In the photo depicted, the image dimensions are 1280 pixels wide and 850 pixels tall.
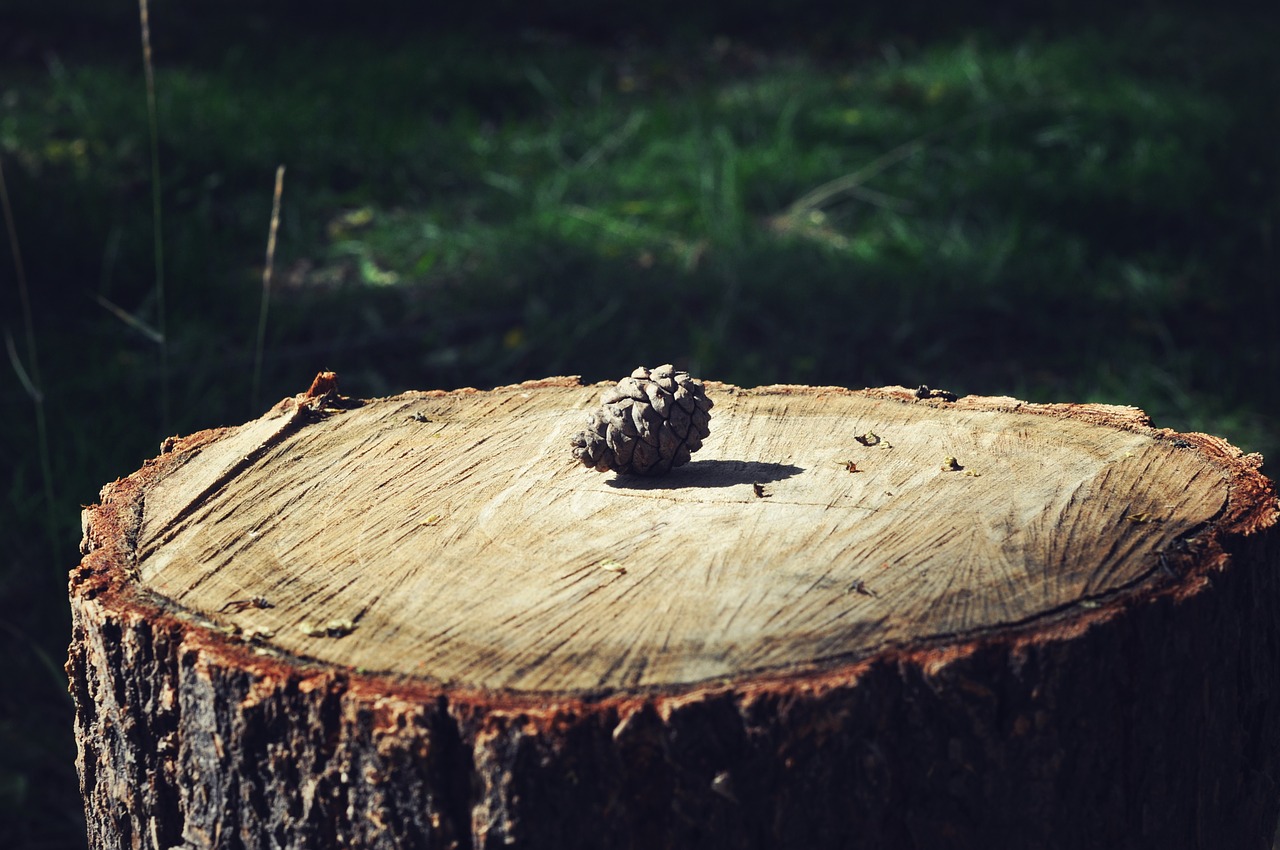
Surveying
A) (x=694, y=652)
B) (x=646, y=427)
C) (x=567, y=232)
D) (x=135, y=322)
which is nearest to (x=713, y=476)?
(x=646, y=427)

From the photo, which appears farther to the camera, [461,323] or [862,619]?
[461,323]

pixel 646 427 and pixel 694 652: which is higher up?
pixel 646 427

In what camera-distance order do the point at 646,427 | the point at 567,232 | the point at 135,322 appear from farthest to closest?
the point at 567,232, the point at 135,322, the point at 646,427

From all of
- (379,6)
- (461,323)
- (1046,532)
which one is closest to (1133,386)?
(461,323)

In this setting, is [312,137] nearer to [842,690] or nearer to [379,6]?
[379,6]

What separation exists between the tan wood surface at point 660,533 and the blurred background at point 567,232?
120 cm

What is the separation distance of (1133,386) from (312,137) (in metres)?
2.79

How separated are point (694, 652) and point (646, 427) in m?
0.41

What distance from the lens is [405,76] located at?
4.99 m

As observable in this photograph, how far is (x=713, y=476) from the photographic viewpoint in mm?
1604

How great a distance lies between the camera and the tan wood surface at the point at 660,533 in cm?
122

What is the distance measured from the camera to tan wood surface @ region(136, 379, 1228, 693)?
122cm

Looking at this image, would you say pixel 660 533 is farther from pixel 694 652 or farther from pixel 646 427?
pixel 694 652

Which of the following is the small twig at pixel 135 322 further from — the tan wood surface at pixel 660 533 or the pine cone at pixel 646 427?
the pine cone at pixel 646 427
